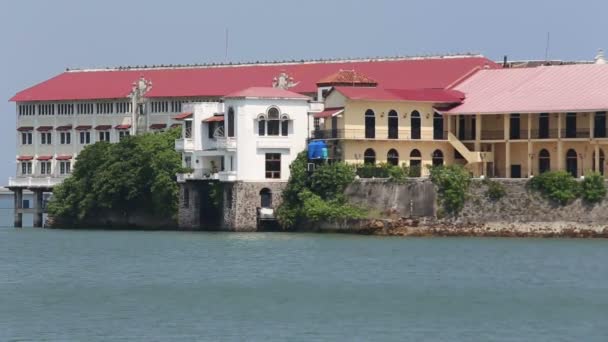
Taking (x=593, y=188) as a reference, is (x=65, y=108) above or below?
above

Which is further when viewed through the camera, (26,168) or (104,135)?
(26,168)

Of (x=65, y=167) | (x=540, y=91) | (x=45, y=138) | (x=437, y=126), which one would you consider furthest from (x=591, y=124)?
(x=45, y=138)

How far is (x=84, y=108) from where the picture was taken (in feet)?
410

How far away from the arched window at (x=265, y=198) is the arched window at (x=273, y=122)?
3109mm

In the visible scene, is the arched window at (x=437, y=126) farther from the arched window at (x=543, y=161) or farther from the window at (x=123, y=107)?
the window at (x=123, y=107)

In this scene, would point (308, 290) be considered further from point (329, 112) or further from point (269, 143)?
point (269, 143)

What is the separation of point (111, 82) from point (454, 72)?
26.3 metres

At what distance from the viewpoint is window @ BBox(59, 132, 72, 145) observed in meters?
126

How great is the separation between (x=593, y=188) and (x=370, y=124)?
524 inches

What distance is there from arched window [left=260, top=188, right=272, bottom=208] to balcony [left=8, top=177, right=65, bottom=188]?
2624 centimetres

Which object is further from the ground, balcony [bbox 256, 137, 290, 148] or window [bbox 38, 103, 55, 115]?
window [bbox 38, 103, 55, 115]

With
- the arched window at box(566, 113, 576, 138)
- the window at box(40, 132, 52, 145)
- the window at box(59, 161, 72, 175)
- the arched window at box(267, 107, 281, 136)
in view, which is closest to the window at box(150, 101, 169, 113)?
the window at box(59, 161, 72, 175)

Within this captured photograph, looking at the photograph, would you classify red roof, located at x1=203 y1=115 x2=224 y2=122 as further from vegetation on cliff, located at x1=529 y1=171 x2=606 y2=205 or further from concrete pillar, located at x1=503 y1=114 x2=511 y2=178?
vegetation on cliff, located at x1=529 y1=171 x2=606 y2=205

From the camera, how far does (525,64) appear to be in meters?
114
